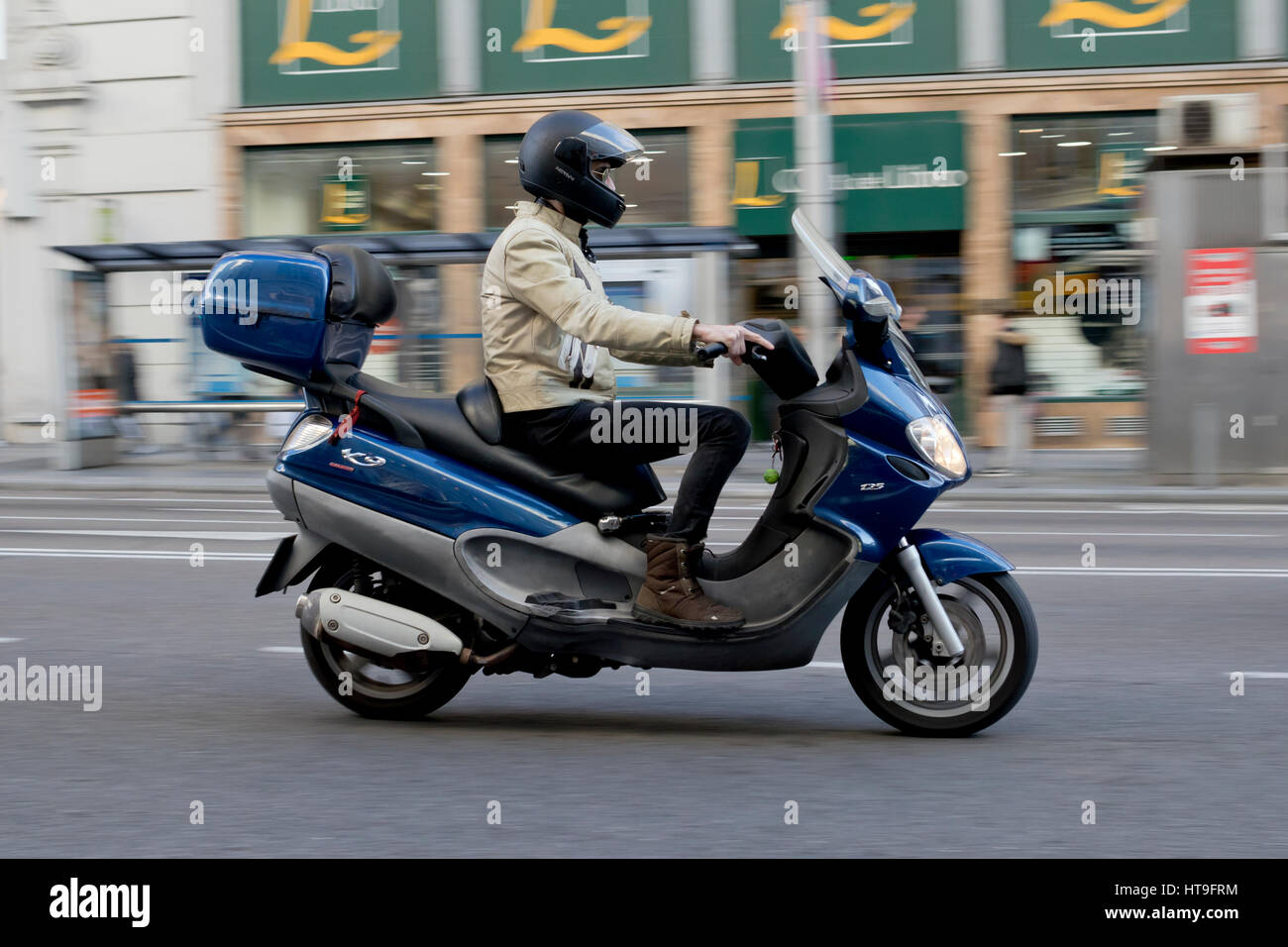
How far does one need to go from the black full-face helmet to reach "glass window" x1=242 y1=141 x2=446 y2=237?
630 inches

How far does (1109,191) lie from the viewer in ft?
62.3

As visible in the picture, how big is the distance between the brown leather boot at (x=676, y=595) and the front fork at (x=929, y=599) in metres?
0.54

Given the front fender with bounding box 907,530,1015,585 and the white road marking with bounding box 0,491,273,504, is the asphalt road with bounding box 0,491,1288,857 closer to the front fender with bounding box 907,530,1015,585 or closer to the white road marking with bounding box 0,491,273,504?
the front fender with bounding box 907,530,1015,585

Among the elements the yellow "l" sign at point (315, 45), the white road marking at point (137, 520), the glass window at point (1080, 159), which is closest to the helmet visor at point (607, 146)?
the white road marking at point (137, 520)

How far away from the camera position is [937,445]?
4.96 m

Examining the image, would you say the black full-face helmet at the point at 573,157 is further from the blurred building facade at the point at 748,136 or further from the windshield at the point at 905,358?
the blurred building facade at the point at 748,136

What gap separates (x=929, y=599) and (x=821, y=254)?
43.5 inches

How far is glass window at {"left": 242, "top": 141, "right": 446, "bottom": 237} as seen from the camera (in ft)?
68.7

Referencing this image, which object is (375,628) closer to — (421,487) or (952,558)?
(421,487)

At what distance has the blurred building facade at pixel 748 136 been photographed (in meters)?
18.8

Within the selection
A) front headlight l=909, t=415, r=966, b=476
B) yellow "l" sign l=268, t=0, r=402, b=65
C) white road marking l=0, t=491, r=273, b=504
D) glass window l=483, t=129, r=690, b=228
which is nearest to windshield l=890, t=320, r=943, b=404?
front headlight l=909, t=415, r=966, b=476

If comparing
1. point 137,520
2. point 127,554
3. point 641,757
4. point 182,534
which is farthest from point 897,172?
point 641,757

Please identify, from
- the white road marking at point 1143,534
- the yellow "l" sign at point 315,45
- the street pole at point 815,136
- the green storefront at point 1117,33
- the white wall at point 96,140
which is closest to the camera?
the white road marking at point 1143,534
